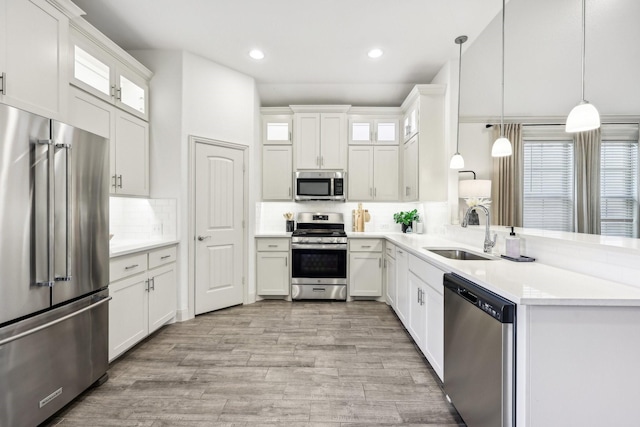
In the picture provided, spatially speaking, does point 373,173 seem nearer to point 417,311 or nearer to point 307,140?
point 307,140

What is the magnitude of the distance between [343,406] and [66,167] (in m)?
2.23

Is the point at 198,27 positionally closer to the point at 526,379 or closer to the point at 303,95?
the point at 303,95

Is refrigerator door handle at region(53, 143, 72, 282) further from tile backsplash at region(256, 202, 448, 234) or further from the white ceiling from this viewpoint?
tile backsplash at region(256, 202, 448, 234)

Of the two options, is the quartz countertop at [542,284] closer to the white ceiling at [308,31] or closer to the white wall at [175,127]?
the white ceiling at [308,31]

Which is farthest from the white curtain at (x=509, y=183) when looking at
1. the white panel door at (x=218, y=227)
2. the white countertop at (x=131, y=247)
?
the white countertop at (x=131, y=247)

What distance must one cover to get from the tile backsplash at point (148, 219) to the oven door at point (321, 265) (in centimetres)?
158

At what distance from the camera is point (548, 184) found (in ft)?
11.6


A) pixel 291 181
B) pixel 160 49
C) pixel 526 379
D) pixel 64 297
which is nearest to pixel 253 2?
pixel 160 49

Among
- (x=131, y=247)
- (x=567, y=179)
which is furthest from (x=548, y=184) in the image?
(x=131, y=247)

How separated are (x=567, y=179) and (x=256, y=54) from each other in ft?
12.7

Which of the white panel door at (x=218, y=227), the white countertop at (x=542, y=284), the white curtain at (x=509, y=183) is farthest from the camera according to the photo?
the white curtain at (x=509, y=183)

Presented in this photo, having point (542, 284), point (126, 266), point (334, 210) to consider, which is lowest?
point (126, 266)

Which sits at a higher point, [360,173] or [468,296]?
[360,173]

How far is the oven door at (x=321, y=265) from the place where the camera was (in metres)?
4.11
